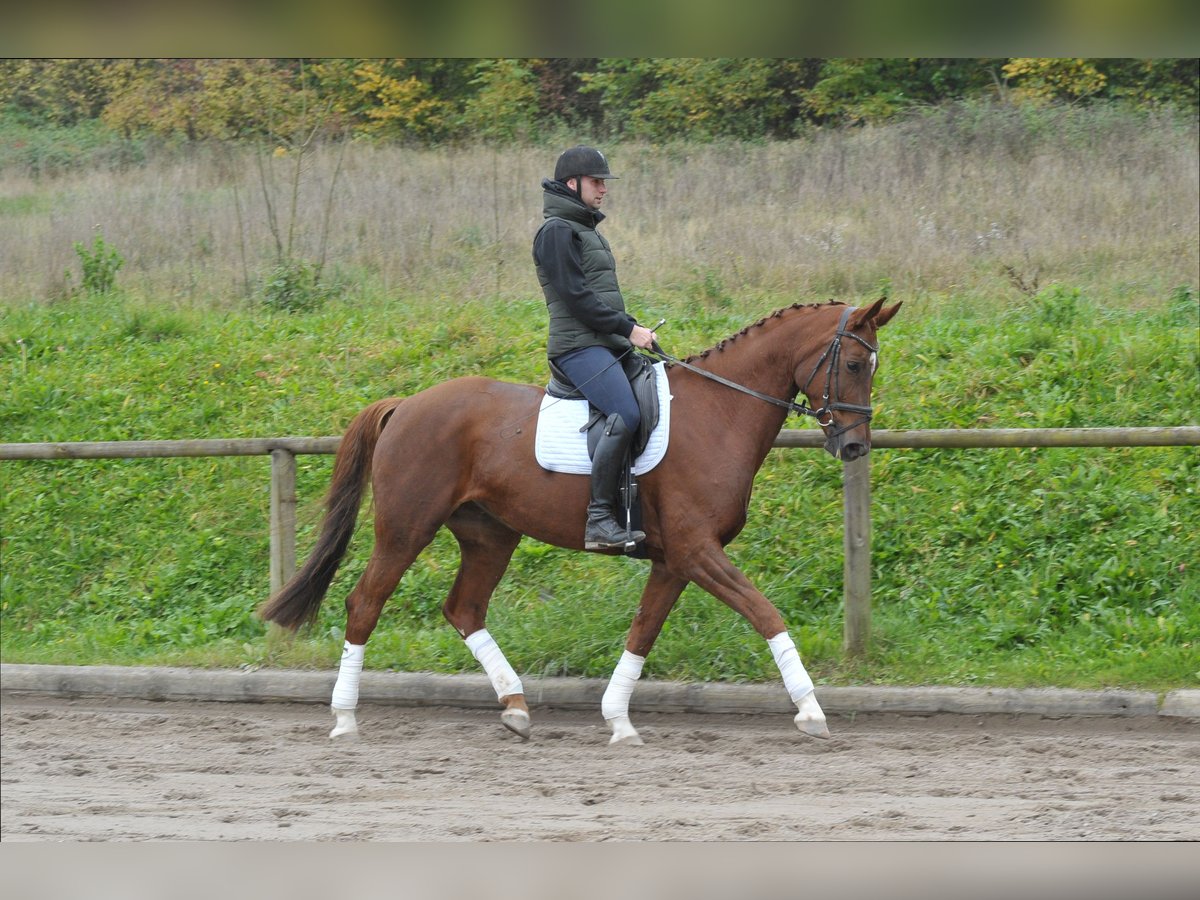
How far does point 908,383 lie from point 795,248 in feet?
12.3

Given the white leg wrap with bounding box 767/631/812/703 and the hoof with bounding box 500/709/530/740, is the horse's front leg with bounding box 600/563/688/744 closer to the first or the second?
the hoof with bounding box 500/709/530/740

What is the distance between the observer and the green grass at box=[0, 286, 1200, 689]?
6730mm

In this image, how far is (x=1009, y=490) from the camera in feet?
25.0

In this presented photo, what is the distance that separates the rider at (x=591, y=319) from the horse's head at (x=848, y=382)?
2.90 feet

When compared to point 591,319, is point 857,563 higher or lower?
lower

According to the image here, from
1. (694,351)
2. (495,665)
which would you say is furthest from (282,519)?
(694,351)

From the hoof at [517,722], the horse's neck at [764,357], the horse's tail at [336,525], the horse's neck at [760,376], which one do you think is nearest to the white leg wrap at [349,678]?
the horse's tail at [336,525]

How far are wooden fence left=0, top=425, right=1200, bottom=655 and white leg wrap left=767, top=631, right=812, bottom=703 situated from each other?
110cm

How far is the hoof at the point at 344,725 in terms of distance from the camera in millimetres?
5992

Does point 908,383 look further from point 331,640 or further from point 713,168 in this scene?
point 713,168

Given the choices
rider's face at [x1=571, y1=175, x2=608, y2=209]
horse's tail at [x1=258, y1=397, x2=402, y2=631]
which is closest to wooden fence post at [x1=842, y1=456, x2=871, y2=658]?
rider's face at [x1=571, y1=175, x2=608, y2=209]

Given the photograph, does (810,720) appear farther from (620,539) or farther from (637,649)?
(620,539)

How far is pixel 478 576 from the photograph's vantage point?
21.0ft

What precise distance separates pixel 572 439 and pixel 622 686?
128cm
